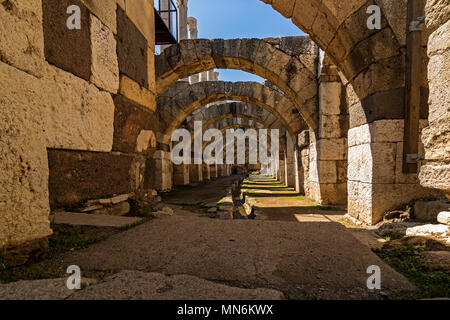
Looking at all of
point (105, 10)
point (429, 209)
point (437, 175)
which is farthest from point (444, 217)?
point (105, 10)

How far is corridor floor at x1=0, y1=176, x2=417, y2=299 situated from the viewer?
2.94 ft

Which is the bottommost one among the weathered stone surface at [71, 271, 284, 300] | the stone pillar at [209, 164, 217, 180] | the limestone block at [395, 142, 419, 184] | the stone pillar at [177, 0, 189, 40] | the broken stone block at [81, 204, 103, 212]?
the stone pillar at [209, 164, 217, 180]

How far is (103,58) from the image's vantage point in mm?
2029

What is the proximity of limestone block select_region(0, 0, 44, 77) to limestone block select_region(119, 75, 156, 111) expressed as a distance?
38.5 inches

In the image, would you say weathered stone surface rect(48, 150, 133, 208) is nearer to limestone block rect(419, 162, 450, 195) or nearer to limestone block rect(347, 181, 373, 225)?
limestone block rect(419, 162, 450, 195)

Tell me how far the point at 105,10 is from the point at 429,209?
4078 millimetres

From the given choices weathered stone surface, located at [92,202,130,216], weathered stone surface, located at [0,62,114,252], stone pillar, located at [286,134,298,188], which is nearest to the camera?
weathered stone surface, located at [0,62,114,252]

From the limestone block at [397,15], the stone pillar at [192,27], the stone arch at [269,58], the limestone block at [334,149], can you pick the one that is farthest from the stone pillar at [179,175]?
the stone pillar at [192,27]

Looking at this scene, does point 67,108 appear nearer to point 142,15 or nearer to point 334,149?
point 142,15

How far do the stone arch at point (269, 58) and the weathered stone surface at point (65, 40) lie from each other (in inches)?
175

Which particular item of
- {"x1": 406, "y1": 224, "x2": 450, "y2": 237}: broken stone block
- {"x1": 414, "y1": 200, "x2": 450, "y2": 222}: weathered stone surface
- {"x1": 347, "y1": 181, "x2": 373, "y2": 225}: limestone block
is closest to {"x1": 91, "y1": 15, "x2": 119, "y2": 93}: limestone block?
{"x1": 406, "y1": 224, "x2": 450, "y2": 237}: broken stone block

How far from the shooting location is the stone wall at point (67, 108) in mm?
1116
